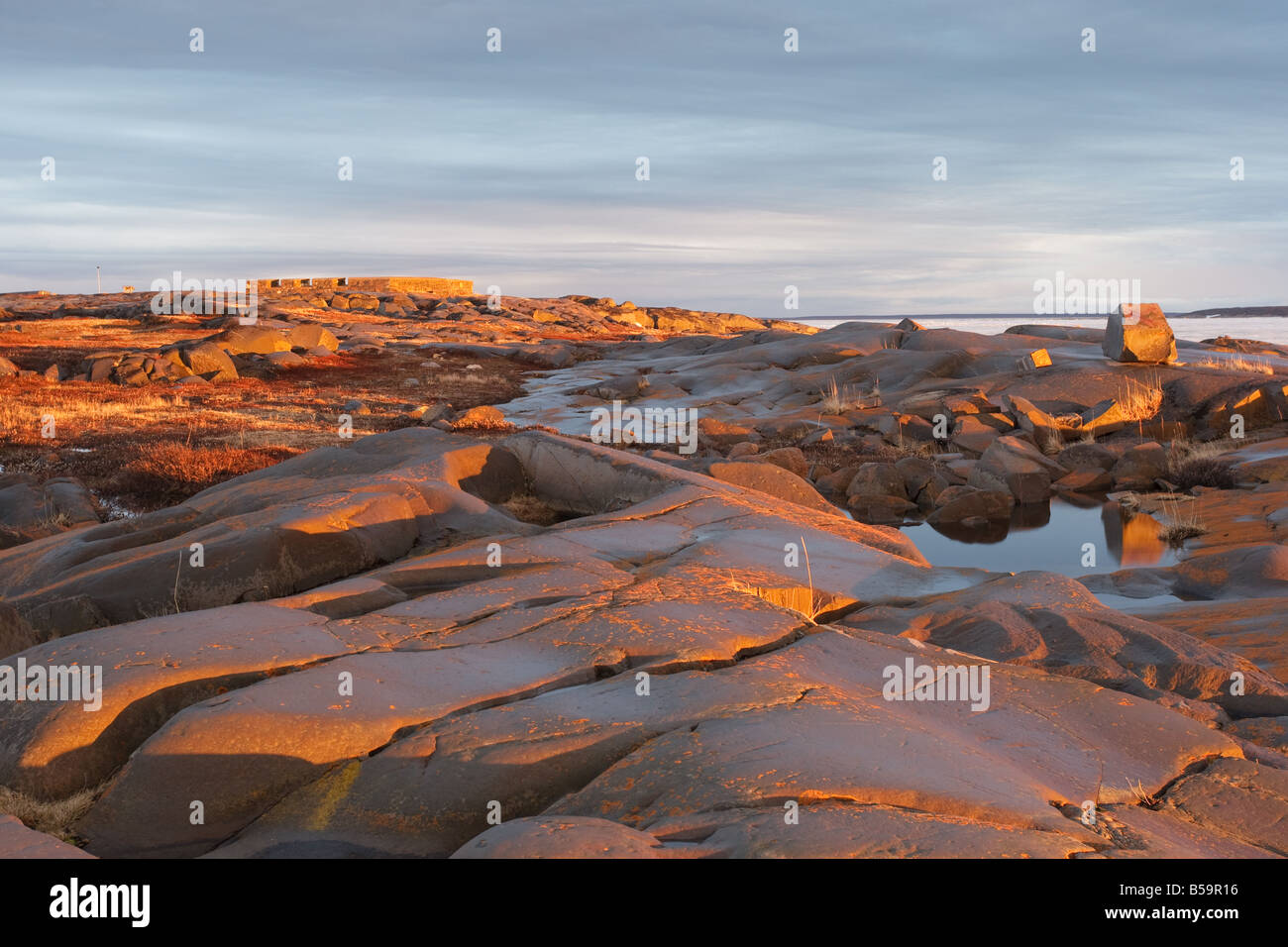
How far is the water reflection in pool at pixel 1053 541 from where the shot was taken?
14242 mm

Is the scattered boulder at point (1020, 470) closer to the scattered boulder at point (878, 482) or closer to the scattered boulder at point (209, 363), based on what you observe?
the scattered boulder at point (878, 482)

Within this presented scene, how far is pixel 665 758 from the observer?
480 centimetres

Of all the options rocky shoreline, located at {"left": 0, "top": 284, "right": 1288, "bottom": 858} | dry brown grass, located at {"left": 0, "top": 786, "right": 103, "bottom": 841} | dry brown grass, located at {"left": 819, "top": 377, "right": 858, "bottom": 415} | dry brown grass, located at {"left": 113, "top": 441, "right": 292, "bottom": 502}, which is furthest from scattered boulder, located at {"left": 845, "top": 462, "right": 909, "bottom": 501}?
dry brown grass, located at {"left": 0, "top": 786, "right": 103, "bottom": 841}

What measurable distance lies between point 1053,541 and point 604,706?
12.3 metres

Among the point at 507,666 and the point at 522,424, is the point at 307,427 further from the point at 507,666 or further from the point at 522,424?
the point at 507,666

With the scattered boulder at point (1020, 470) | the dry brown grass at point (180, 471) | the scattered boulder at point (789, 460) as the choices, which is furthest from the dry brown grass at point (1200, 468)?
the dry brown grass at point (180, 471)

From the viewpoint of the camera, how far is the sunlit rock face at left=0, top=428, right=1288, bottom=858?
4.51 metres

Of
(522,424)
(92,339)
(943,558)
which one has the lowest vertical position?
(943,558)

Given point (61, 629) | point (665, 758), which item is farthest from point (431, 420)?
point (665, 758)

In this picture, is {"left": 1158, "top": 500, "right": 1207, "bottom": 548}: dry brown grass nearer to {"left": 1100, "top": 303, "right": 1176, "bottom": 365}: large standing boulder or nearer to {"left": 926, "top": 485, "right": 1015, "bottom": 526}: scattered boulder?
{"left": 926, "top": 485, "right": 1015, "bottom": 526}: scattered boulder

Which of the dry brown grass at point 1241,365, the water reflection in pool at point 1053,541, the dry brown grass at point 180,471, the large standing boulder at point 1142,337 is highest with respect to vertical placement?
the large standing boulder at point 1142,337

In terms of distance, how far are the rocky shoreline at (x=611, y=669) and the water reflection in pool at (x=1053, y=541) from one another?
22cm
